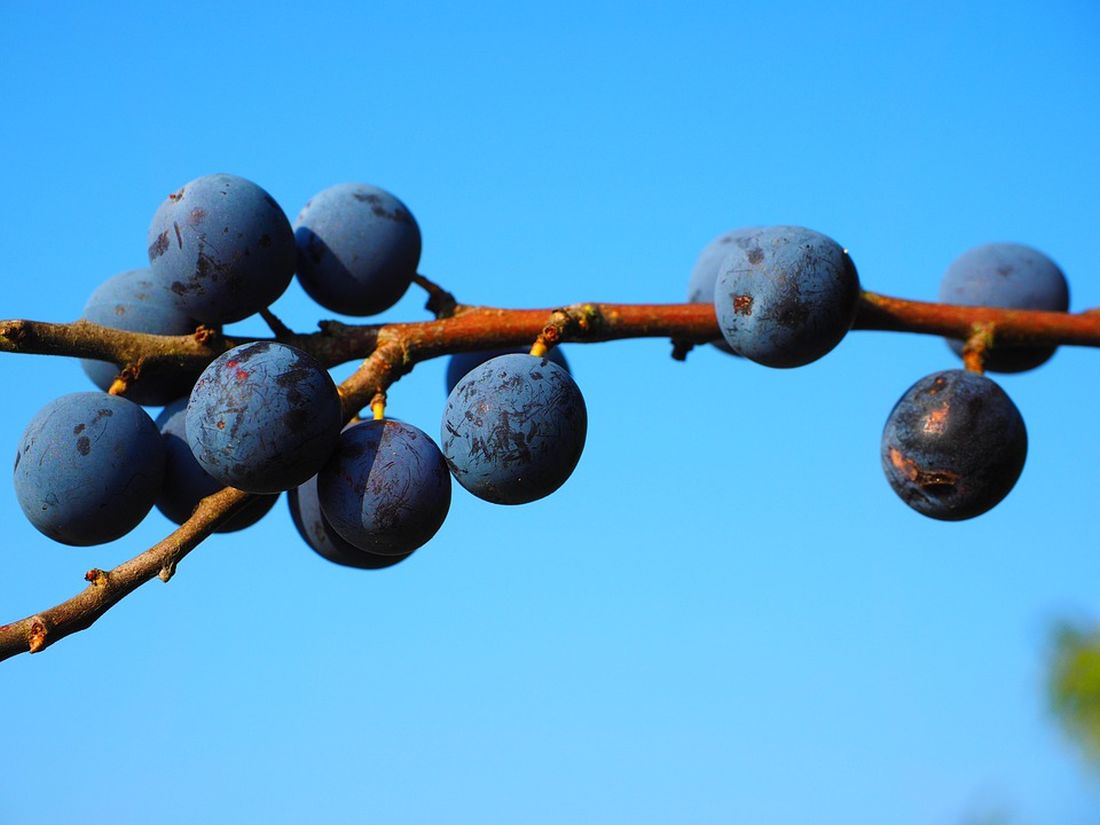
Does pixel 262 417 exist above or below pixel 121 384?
below

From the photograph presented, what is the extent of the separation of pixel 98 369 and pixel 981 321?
6.09 feet

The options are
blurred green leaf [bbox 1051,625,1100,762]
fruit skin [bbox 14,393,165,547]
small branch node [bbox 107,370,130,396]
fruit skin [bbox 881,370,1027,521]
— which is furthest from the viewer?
blurred green leaf [bbox 1051,625,1100,762]

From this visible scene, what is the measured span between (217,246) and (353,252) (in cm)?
41

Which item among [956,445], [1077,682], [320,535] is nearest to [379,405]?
[320,535]

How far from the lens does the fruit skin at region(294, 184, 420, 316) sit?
2309 mm

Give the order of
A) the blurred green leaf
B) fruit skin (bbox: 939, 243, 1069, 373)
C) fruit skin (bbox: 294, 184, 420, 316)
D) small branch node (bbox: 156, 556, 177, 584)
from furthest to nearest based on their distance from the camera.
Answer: the blurred green leaf
fruit skin (bbox: 939, 243, 1069, 373)
fruit skin (bbox: 294, 184, 420, 316)
small branch node (bbox: 156, 556, 177, 584)

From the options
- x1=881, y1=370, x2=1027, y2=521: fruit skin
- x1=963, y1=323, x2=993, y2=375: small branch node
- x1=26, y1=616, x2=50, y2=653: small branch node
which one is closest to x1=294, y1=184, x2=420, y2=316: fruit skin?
x1=26, y1=616, x2=50, y2=653: small branch node

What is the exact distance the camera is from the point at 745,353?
2.08 meters

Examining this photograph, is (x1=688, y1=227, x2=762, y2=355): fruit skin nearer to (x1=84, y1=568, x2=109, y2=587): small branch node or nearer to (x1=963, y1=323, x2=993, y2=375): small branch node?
(x1=963, y1=323, x2=993, y2=375): small branch node

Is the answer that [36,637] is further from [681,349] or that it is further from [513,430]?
[681,349]

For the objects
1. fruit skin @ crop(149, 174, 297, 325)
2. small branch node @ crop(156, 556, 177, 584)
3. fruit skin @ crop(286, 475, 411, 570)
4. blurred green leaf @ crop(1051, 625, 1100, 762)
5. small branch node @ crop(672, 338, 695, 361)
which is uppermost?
fruit skin @ crop(149, 174, 297, 325)

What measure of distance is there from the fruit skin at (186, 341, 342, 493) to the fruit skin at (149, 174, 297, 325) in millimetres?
249

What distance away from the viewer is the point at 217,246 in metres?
1.94

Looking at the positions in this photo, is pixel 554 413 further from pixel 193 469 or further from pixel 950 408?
pixel 950 408
